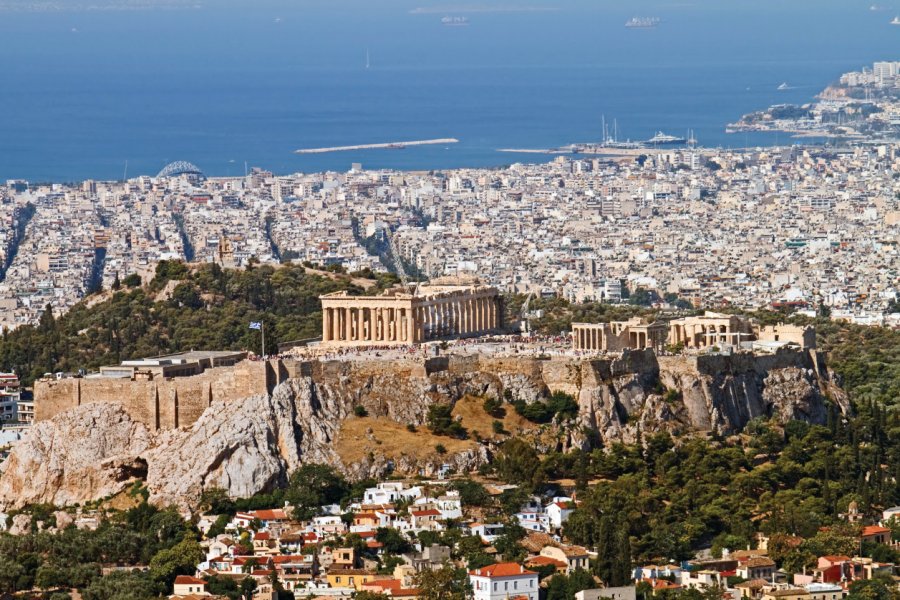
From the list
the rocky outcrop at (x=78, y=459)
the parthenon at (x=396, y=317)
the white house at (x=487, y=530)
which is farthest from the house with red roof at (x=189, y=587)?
the parthenon at (x=396, y=317)

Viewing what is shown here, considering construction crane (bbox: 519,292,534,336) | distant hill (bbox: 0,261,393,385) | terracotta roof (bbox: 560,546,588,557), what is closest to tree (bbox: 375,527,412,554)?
terracotta roof (bbox: 560,546,588,557)

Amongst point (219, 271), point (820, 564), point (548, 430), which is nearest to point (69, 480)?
point (548, 430)

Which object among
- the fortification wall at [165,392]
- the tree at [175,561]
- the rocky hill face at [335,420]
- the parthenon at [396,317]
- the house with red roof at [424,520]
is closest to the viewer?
the tree at [175,561]

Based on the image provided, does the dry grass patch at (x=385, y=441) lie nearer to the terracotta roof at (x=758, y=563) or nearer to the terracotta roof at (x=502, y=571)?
the terracotta roof at (x=502, y=571)

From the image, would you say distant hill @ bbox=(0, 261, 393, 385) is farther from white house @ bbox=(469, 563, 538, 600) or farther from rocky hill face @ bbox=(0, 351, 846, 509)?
white house @ bbox=(469, 563, 538, 600)

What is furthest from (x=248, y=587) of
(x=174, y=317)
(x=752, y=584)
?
(x=174, y=317)
